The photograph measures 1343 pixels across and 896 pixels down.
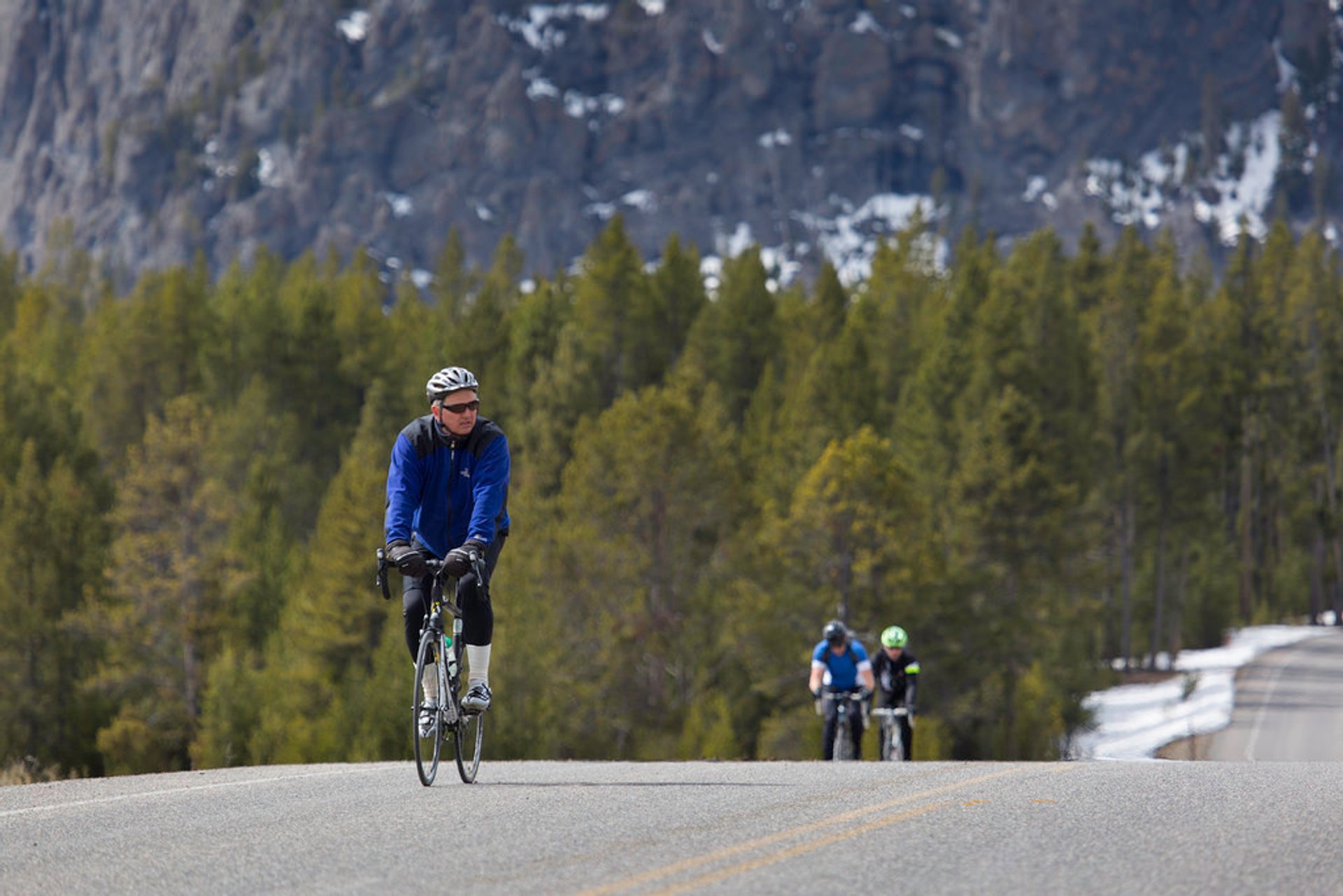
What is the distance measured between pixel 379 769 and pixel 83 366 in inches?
2754

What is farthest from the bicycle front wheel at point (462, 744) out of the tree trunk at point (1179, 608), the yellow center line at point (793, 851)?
the tree trunk at point (1179, 608)

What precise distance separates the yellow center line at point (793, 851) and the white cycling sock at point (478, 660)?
9.22 feet

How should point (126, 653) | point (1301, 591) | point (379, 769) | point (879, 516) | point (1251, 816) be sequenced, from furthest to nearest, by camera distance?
1. point (1301, 591)
2. point (126, 653)
3. point (879, 516)
4. point (379, 769)
5. point (1251, 816)

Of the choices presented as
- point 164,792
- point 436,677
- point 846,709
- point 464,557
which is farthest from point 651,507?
point 464,557

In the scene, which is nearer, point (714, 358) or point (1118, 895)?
point (1118, 895)

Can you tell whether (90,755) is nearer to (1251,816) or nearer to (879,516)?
(879,516)

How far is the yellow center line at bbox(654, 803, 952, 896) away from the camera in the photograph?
5.85 meters

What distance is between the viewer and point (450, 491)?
912cm

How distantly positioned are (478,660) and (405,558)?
1.03m

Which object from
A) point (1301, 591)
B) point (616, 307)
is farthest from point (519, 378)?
point (1301, 591)

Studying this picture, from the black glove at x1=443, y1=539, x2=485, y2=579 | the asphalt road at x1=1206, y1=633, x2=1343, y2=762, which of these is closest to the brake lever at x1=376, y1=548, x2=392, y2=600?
the black glove at x1=443, y1=539, x2=485, y2=579

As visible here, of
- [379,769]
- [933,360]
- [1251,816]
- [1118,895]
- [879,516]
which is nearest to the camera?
[1118,895]

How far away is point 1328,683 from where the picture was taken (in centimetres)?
5547

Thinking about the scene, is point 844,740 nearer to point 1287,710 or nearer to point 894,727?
point 894,727
